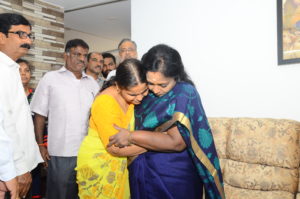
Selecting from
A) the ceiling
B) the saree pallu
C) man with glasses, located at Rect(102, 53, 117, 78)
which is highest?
the ceiling

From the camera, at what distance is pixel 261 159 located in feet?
6.95

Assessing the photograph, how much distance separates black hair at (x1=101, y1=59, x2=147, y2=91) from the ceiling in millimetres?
2832

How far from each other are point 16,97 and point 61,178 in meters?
1.06

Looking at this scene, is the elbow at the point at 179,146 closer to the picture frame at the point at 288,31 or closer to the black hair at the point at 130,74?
the black hair at the point at 130,74

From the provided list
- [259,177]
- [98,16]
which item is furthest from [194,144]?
[98,16]

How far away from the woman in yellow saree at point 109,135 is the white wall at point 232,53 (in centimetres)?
147

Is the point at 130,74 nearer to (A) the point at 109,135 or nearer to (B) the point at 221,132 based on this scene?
(A) the point at 109,135

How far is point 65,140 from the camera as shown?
2.30 meters

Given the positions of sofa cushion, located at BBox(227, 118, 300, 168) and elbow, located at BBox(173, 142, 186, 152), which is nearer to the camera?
elbow, located at BBox(173, 142, 186, 152)

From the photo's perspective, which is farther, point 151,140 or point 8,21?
point 8,21

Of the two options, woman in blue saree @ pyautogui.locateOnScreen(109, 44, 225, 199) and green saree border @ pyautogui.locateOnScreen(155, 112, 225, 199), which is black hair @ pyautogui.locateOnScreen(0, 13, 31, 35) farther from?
green saree border @ pyautogui.locateOnScreen(155, 112, 225, 199)

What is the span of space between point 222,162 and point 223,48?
3.87ft

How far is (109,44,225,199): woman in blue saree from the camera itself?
4.31 ft

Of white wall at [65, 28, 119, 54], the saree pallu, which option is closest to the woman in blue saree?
the saree pallu
